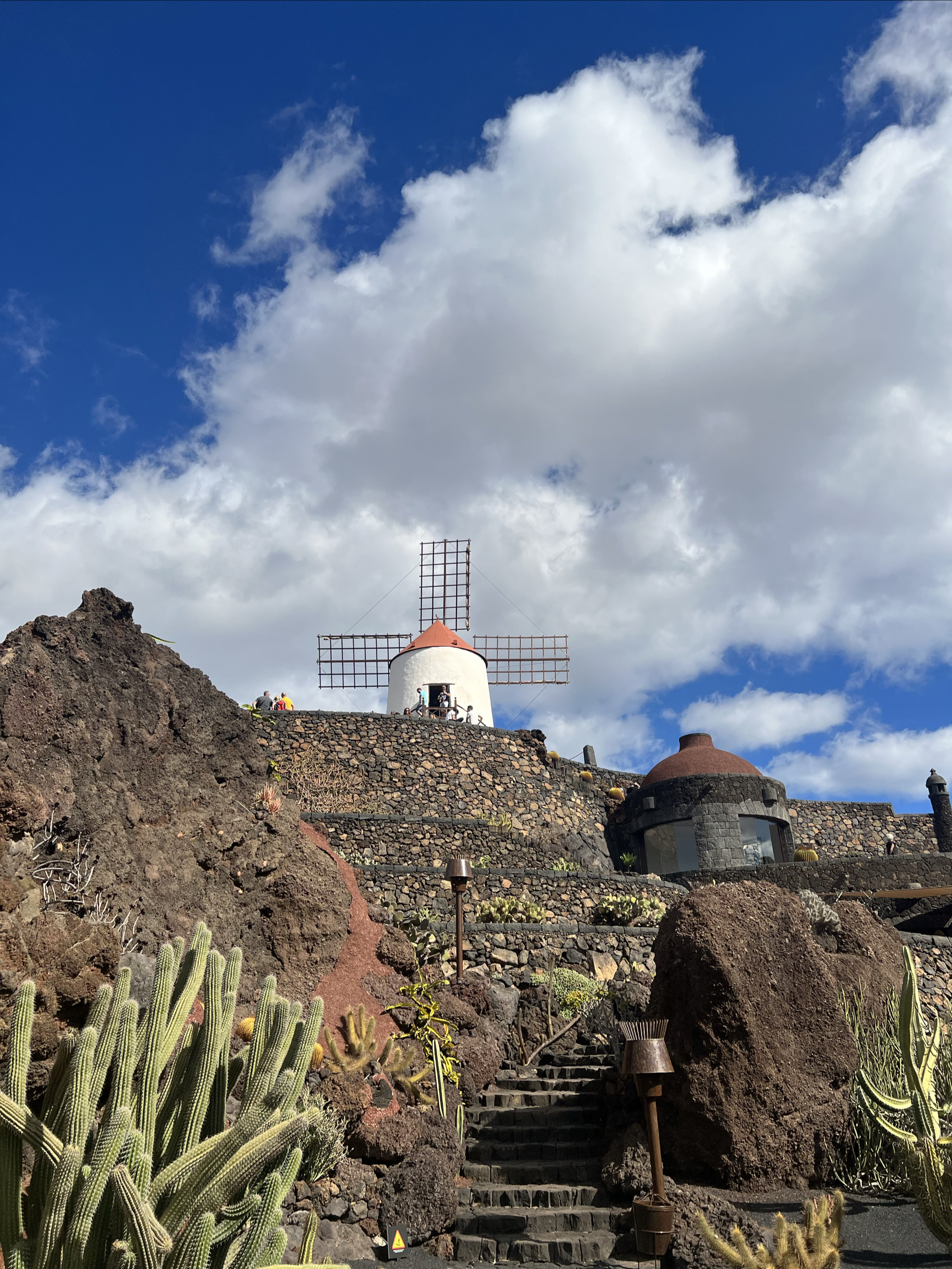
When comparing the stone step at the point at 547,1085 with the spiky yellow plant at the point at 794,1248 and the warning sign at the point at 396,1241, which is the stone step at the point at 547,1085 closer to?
the warning sign at the point at 396,1241

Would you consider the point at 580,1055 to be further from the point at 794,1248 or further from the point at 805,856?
the point at 805,856

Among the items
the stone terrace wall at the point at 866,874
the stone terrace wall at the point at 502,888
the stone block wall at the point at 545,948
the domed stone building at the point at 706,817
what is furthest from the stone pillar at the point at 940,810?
the stone block wall at the point at 545,948

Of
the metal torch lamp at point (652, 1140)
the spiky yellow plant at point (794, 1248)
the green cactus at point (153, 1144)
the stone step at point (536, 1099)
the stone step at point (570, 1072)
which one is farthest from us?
the stone step at point (570, 1072)

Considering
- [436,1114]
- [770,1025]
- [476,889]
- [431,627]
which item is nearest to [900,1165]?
[770,1025]

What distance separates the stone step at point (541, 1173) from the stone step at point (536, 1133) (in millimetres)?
350

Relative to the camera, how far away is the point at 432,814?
22078mm

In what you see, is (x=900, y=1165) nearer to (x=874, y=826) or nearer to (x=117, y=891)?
(x=117, y=891)

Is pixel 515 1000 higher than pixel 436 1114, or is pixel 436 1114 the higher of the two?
pixel 515 1000

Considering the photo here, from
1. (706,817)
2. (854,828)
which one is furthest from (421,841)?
(854,828)

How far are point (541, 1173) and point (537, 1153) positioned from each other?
352 millimetres

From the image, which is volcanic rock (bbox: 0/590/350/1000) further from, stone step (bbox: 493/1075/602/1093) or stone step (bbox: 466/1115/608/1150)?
stone step (bbox: 493/1075/602/1093)

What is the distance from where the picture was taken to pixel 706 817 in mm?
22734

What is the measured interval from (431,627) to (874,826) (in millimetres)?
15529

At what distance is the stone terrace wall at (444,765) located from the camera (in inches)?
873
